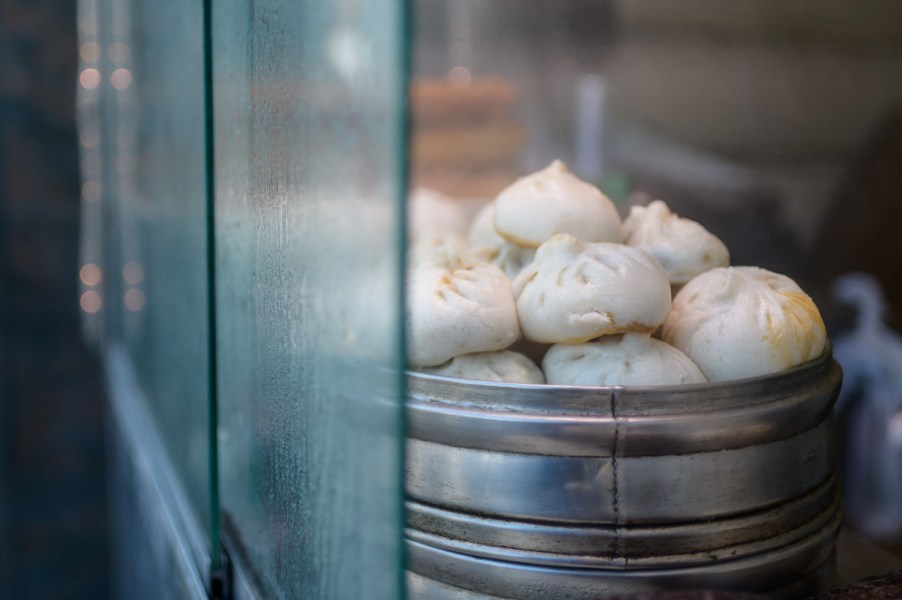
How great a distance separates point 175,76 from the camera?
150 centimetres

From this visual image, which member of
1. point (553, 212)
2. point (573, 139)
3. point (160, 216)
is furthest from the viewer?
point (573, 139)

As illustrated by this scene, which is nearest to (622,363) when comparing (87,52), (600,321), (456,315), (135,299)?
(600,321)

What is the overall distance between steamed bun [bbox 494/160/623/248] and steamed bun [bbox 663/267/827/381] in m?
0.13

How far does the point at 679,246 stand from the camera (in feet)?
3.27

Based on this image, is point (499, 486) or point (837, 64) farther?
point (837, 64)

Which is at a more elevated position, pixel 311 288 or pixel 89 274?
pixel 311 288

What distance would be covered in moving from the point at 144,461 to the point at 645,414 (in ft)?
4.56

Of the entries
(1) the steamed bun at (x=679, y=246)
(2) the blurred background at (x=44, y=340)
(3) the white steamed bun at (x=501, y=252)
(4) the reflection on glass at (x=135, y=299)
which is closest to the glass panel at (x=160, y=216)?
(4) the reflection on glass at (x=135, y=299)

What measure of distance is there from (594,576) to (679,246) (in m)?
0.41

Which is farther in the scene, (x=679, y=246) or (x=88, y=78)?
(x=88, y=78)

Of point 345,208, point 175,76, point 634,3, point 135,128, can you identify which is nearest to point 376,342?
point 345,208

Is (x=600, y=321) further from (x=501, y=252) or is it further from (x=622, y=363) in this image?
(x=501, y=252)

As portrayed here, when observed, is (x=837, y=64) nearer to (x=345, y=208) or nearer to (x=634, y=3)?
(x=634, y=3)

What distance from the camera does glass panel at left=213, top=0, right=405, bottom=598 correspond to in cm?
57
